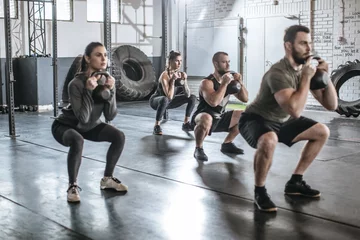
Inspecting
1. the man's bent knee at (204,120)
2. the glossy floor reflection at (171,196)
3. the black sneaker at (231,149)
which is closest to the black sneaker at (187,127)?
the glossy floor reflection at (171,196)

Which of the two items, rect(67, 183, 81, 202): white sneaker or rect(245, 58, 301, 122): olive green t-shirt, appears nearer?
rect(245, 58, 301, 122): olive green t-shirt

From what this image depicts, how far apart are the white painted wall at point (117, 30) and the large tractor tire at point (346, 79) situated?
521 cm

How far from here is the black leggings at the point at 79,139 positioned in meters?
3.48

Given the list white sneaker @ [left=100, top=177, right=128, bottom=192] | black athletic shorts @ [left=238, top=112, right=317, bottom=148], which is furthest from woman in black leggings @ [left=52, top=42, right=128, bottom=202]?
black athletic shorts @ [left=238, top=112, right=317, bottom=148]

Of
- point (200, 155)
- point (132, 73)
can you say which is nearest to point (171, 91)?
point (200, 155)

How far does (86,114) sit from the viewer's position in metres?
3.43

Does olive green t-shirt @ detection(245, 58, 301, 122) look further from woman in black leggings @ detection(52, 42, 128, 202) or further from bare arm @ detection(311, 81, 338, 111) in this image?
woman in black leggings @ detection(52, 42, 128, 202)

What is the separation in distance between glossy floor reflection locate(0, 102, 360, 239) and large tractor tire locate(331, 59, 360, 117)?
2.54 meters

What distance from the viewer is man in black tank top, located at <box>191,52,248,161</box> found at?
4687 mm

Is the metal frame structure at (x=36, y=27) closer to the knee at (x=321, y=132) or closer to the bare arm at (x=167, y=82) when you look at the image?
the bare arm at (x=167, y=82)

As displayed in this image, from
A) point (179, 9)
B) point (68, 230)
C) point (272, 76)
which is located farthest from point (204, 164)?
point (179, 9)

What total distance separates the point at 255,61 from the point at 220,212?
25.7 ft

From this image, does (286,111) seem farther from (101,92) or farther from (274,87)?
(101,92)

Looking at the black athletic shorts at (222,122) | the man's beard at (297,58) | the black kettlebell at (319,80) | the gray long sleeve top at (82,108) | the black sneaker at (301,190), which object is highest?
the man's beard at (297,58)
